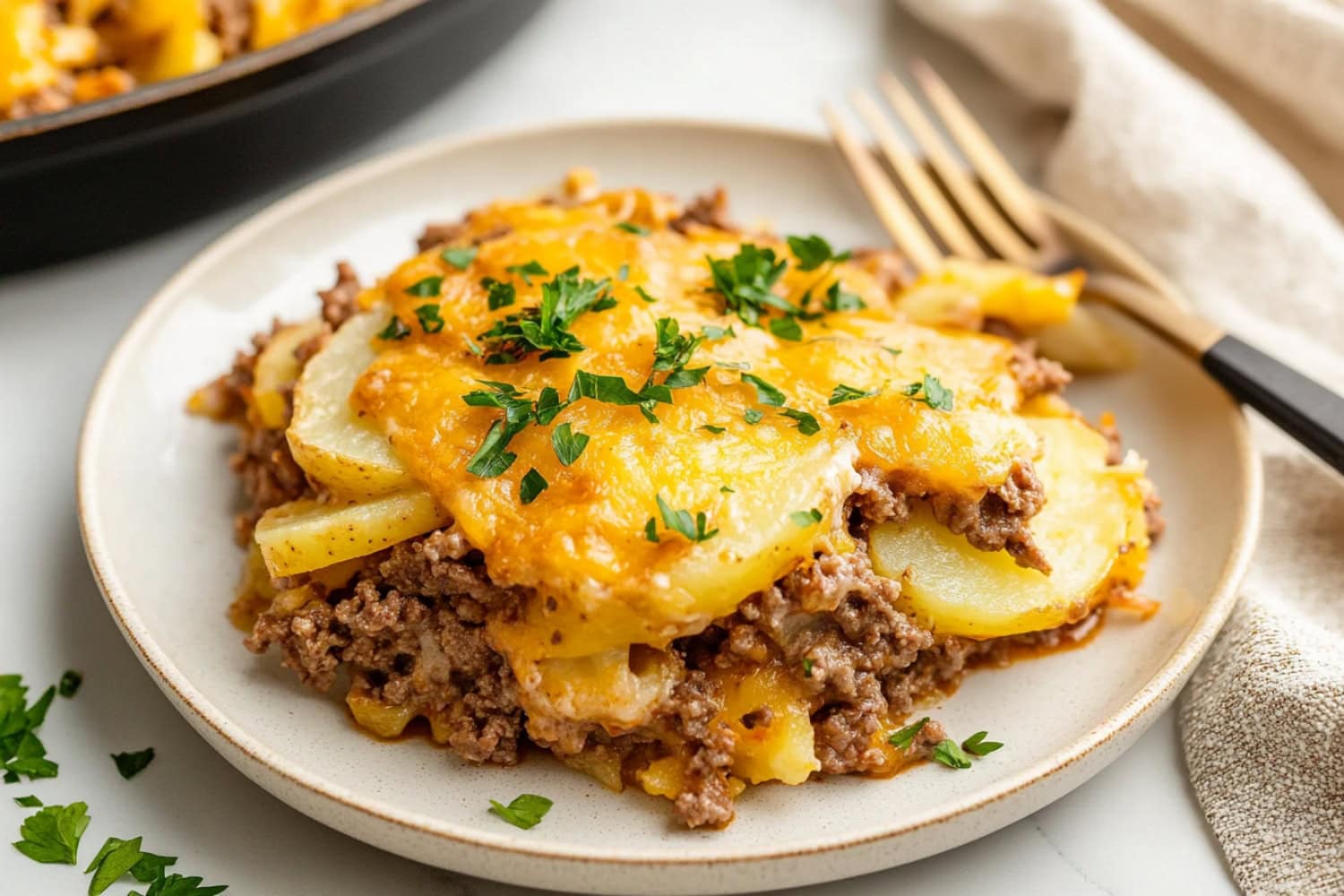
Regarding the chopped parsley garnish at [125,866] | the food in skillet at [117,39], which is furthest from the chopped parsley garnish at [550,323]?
the food in skillet at [117,39]

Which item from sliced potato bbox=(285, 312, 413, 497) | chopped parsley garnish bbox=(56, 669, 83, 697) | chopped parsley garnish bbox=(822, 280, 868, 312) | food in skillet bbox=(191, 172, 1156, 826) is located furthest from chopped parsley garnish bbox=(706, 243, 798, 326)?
chopped parsley garnish bbox=(56, 669, 83, 697)

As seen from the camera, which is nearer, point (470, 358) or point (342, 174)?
point (470, 358)

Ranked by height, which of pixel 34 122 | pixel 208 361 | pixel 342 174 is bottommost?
pixel 208 361

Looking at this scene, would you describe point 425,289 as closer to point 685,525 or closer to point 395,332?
point 395,332

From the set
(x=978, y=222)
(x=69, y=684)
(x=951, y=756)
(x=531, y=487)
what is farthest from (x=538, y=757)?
(x=978, y=222)

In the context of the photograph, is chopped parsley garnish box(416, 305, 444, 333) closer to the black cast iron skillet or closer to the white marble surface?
the white marble surface

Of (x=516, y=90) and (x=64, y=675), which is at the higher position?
(x=516, y=90)

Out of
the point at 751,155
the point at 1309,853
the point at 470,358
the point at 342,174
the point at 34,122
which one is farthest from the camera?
the point at 751,155

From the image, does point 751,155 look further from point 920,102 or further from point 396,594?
point 396,594

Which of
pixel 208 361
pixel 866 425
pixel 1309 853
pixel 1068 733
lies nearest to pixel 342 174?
pixel 208 361
